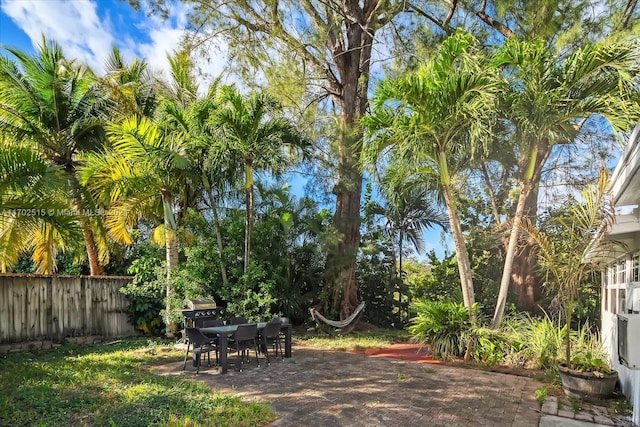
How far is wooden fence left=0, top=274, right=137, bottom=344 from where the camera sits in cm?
876

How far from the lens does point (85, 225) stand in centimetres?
1023

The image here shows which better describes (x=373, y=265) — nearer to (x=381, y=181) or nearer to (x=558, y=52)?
(x=381, y=181)

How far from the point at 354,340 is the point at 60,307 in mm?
6619

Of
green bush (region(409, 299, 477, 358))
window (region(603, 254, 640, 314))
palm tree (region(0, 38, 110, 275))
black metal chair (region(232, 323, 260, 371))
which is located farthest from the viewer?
palm tree (region(0, 38, 110, 275))

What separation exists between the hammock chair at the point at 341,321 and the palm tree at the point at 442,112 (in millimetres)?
3694

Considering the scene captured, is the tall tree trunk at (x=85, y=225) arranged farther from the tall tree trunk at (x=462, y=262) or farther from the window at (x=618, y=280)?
the window at (x=618, y=280)

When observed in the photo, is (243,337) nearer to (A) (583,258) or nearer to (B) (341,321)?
(B) (341,321)

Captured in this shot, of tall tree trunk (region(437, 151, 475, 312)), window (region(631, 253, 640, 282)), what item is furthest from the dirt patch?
window (region(631, 253, 640, 282))

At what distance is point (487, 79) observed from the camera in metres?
7.35

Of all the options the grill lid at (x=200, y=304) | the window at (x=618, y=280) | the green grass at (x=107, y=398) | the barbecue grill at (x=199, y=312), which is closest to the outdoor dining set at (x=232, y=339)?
the barbecue grill at (x=199, y=312)

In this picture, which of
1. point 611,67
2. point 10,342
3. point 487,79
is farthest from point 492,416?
point 10,342

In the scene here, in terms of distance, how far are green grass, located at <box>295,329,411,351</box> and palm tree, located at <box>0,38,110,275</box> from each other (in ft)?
18.1

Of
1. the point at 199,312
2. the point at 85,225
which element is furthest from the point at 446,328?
the point at 85,225

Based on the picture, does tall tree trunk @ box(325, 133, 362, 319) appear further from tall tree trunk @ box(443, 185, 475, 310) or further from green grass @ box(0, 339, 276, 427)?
green grass @ box(0, 339, 276, 427)
